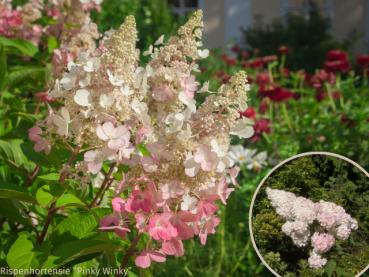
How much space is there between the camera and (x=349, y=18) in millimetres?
8914

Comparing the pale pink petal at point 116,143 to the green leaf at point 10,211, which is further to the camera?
the green leaf at point 10,211

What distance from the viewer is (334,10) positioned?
8992mm

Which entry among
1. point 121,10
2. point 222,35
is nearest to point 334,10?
point 222,35

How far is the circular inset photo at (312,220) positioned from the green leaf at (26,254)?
495 mm

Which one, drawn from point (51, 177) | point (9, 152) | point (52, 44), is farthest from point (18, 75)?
point (51, 177)

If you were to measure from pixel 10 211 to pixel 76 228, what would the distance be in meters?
0.20

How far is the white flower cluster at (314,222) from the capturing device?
0.79 meters

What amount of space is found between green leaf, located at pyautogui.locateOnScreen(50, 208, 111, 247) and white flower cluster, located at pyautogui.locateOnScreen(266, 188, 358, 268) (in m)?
0.42

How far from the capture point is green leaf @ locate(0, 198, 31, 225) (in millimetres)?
841

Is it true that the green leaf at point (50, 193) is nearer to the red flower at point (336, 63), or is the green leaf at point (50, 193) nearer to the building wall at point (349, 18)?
the red flower at point (336, 63)

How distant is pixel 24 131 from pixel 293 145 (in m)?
1.76

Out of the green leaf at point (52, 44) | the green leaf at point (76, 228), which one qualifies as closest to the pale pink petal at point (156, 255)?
the green leaf at point (76, 228)

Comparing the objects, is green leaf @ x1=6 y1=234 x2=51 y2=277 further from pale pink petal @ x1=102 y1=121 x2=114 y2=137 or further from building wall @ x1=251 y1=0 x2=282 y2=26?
building wall @ x1=251 y1=0 x2=282 y2=26

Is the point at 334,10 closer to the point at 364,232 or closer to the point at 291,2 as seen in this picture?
the point at 291,2
